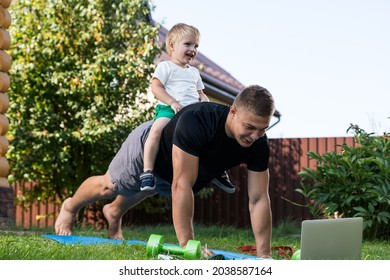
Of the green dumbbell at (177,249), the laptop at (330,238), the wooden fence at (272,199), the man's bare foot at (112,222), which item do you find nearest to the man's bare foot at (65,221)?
the man's bare foot at (112,222)

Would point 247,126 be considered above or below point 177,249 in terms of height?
above

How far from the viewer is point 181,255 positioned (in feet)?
11.3

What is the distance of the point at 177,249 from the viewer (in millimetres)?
3496

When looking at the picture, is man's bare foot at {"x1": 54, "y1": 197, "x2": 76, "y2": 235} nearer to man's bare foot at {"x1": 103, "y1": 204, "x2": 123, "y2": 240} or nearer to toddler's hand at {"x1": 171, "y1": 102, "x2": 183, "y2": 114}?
man's bare foot at {"x1": 103, "y1": 204, "x2": 123, "y2": 240}

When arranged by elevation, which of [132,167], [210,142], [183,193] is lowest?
[183,193]

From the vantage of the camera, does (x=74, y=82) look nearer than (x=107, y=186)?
A: No

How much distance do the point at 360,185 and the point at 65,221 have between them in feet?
9.88

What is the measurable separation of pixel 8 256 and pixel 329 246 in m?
1.64

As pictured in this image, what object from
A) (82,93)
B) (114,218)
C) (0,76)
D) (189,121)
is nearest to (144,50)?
(82,93)

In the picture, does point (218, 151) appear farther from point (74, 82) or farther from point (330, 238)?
point (74, 82)

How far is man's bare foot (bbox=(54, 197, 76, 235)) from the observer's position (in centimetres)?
524

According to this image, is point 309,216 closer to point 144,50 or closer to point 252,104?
point 144,50

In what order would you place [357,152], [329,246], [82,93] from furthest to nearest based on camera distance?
[82,93]
[357,152]
[329,246]

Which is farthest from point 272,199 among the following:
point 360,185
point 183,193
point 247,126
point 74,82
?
point 247,126
